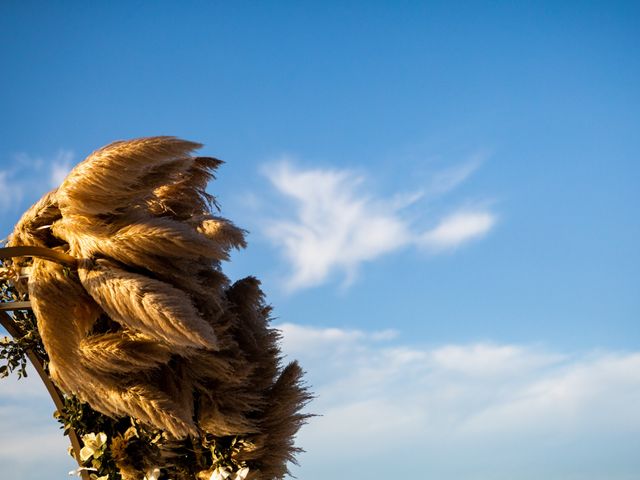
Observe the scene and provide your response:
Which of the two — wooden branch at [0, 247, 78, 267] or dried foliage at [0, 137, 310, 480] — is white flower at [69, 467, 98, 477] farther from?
wooden branch at [0, 247, 78, 267]

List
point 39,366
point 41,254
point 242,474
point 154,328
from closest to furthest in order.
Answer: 1. point 154,328
2. point 41,254
3. point 242,474
4. point 39,366

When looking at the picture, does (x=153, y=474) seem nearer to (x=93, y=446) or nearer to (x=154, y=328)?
(x=93, y=446)

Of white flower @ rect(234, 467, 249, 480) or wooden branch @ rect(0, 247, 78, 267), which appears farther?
white flower @ rect(234, 467, 249, 480)

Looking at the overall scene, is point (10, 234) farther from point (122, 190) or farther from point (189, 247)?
point (189, 247)

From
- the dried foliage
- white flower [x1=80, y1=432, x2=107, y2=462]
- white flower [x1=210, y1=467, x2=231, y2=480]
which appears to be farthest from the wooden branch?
white flower [x1=210, y1=467, x2=231, y2=480]

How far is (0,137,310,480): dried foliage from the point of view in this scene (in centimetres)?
355

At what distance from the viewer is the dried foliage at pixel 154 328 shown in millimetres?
3549

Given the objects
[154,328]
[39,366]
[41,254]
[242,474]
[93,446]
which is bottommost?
[242,474]

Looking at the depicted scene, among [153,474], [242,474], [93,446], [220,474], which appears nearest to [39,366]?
[93,446]

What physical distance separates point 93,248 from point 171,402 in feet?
2.64

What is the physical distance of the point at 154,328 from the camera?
336cm

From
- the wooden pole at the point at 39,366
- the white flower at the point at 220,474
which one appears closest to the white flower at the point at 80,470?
the wooden pole at the point at 39,366

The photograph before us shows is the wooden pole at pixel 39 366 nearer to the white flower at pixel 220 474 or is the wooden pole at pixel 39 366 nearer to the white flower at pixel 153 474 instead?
the white flower at pixel 153 474

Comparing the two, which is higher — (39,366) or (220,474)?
(39,366)
